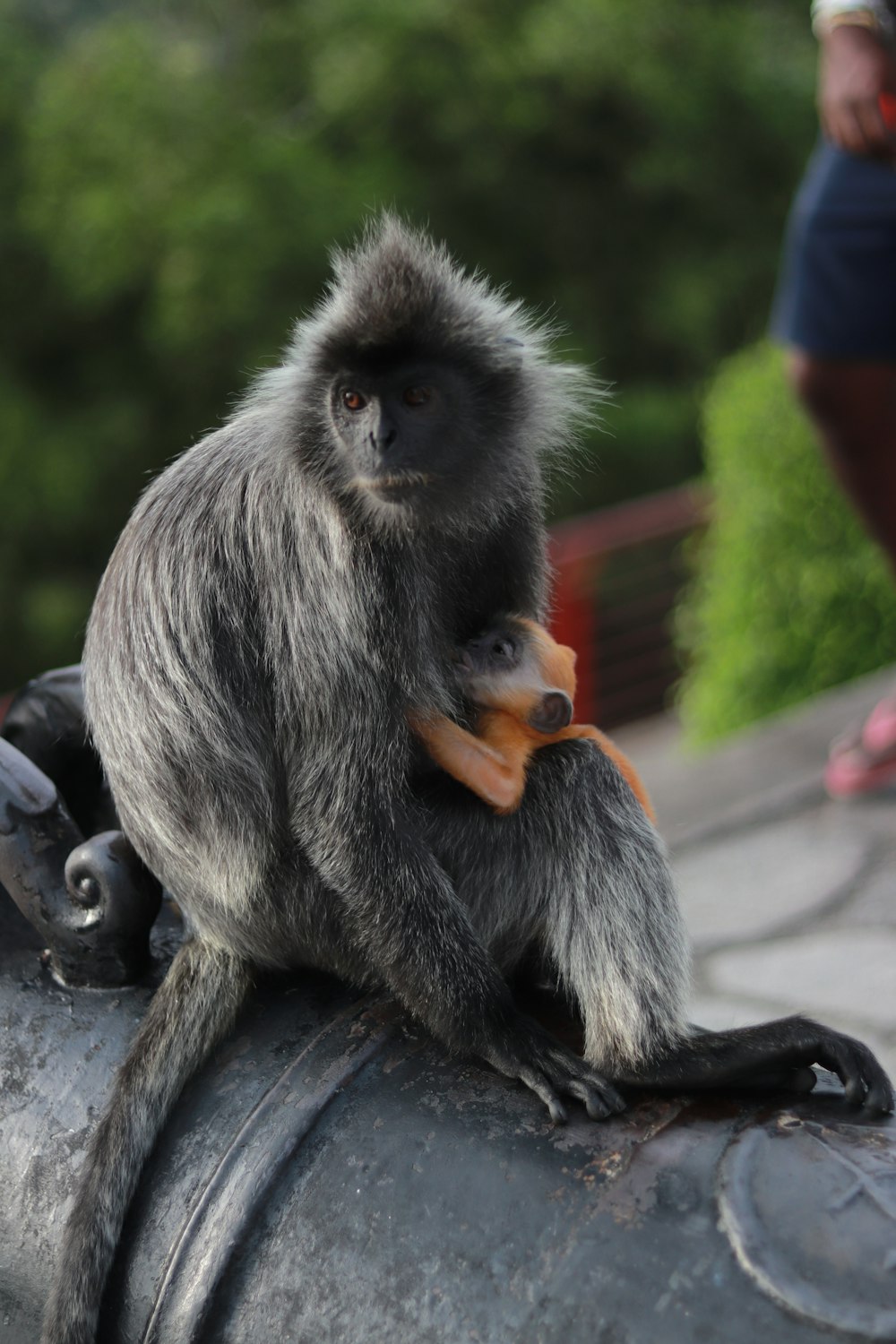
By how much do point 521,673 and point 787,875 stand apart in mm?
2713

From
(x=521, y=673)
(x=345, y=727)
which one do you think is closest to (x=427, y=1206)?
(x=345, y=727)

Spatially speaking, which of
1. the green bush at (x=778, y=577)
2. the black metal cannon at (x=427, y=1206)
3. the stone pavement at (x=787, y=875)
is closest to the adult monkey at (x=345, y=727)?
the black metal cannon at (x=427, y=1206)

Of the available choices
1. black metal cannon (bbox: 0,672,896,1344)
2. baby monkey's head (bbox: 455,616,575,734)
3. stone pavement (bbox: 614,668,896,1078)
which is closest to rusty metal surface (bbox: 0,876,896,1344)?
black metal cannon (bbox: 0,672,896,1344)

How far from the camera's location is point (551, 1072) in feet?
5.21

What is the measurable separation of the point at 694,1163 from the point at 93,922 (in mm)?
749

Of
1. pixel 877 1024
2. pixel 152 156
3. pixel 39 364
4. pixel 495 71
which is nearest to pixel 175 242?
pixel 152 156

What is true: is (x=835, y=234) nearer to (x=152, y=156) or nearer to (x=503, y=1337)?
(x=503, y=1337)

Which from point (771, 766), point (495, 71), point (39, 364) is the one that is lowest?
point (771, 766)

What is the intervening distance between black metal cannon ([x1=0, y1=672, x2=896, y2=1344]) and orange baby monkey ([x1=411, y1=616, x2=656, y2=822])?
0.31 metres

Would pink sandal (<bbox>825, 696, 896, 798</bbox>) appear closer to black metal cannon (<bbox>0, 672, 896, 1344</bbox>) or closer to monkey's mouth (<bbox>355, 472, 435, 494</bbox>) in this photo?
monkey's mouth (<bbox>355, 472, 435, 494</bbox>)

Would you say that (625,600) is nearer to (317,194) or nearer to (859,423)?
(859,423)

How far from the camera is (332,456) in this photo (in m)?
1.92

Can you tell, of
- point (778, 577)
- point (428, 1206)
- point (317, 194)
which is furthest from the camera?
point (317, 194)

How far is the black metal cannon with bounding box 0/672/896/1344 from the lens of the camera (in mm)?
1282
